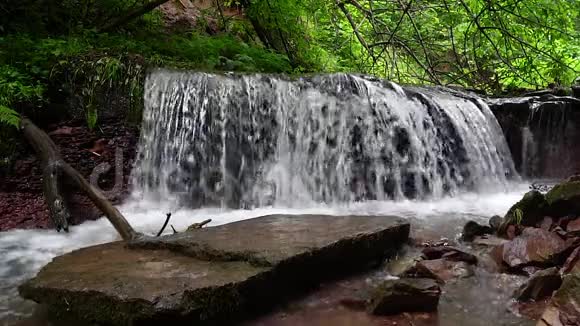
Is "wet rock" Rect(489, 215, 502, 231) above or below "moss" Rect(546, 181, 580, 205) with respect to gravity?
below

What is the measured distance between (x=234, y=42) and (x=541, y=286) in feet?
23.8

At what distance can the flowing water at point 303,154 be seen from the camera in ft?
17.8

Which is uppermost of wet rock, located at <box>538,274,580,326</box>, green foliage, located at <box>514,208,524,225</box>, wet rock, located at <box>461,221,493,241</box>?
green foliage, located at <box>514,208,524,225</box>

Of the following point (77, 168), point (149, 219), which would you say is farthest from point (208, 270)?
point (77, 168)

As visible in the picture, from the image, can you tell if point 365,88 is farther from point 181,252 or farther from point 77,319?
point 77,319

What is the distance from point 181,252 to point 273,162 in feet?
10.5

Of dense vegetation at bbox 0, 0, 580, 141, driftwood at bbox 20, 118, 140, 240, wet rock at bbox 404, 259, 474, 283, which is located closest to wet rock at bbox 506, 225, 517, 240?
wet rock at bbox 404, 259, 474, 283

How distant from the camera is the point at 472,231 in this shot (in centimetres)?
357

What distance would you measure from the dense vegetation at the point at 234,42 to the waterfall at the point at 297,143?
2.20 ft

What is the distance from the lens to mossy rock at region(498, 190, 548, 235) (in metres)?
3.52

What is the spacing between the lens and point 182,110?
18.8ft

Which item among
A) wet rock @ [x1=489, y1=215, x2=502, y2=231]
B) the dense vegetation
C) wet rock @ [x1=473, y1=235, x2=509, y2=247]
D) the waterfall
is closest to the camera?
wet rock @ [x1=473, y1=235, x2=509, y2=247]

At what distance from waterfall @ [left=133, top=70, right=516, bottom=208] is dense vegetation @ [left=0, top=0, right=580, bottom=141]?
670mm

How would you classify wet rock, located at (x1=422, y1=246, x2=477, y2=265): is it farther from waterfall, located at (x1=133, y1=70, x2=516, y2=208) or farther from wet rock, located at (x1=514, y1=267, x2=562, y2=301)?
waterfall, located at (x1=133, y1=70, x2=516, y2=208)
